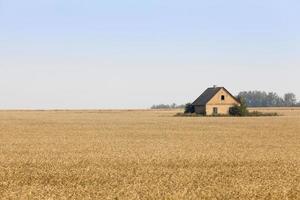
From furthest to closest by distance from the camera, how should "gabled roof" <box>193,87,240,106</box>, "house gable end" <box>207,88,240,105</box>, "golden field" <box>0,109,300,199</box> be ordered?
"gabled roof" <box>193,87,240,106</box> → "house gable end" <box>207,88,240,105</box> → "golden field" <box>0,109,300,199</box>

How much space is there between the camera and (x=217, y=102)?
99.1 meters

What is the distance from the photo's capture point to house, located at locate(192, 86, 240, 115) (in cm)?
9850

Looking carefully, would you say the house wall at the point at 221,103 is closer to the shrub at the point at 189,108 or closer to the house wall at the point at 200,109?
the house wall at the point at 200,109

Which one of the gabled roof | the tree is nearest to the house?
the gabled roof

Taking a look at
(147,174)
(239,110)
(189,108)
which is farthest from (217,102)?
(147,174)

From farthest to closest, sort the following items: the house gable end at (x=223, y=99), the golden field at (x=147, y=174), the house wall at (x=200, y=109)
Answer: the house wall at (x=200, y=109), the house gable end at (x=223, y=99), the golden field at (x=147, y=174)

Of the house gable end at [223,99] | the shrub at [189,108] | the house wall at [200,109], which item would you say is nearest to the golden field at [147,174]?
the house gable end at [223,99]

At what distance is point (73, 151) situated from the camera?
26734 mm

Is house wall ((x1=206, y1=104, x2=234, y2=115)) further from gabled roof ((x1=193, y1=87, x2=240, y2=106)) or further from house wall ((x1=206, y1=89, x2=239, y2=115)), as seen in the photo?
gabled roof ((x1=193, y1=87, x2=240, y2=106))

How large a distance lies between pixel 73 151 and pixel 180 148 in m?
5.56

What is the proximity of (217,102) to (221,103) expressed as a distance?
847mm

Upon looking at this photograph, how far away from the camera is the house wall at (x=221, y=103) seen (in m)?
98.6

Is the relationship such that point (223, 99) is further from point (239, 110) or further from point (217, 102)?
point (239, 110)

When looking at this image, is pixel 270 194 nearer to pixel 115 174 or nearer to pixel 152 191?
pixel 152 191
